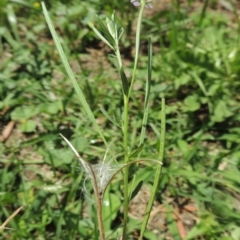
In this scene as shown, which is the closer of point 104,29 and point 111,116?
point 104,29

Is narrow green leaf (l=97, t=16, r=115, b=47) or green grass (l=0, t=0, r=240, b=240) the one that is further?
green grass (l=0, t=0, r=240, b=240)

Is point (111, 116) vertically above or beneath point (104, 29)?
beneath

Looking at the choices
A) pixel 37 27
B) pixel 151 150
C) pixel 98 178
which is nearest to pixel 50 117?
pixel 151 150

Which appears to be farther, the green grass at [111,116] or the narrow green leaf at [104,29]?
the green grass at [111,116]

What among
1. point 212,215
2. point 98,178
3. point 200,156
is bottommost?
point 212,215

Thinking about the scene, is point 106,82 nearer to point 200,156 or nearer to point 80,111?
point 80,111

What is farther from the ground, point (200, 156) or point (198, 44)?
point (198, 44)

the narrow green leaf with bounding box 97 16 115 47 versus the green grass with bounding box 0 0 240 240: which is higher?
the narrow green leaf with bounding box 97 16 115 47

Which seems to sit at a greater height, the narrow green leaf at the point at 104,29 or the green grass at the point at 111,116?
the narrow green leaf at the point at 104,29
